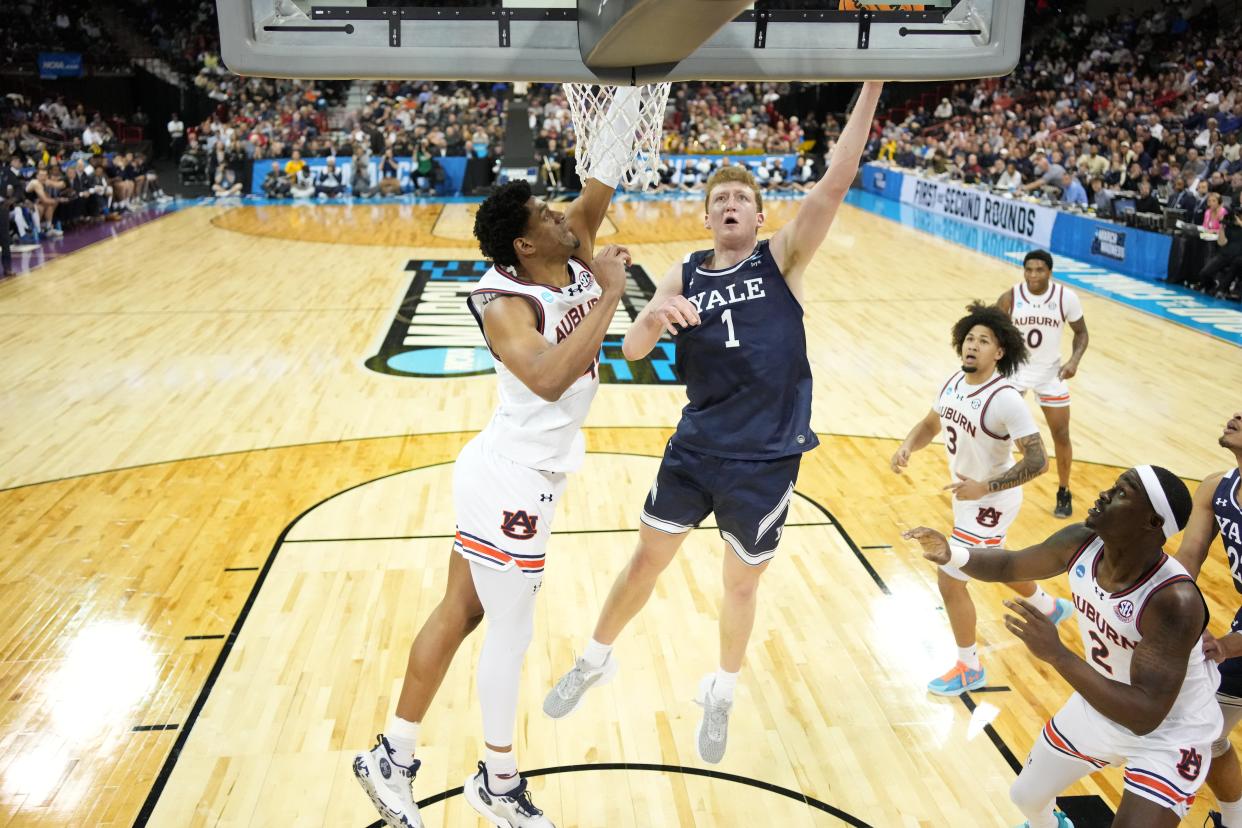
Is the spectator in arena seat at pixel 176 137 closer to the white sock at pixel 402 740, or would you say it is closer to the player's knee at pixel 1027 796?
the white sock at pixel 402 740

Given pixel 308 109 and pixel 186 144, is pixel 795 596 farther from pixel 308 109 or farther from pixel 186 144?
pixel 186 144

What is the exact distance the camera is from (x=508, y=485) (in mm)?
3412

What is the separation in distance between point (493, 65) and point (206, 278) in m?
12.0

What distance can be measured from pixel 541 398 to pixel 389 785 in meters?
1.42

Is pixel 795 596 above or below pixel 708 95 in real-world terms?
below

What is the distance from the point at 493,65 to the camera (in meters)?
3.09

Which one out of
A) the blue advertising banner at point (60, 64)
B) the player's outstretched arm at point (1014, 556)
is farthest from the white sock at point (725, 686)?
the blue advertising banner at point (60, 64)

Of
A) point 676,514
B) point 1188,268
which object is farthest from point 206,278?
point 1188,268

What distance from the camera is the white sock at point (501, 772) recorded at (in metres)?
3.52

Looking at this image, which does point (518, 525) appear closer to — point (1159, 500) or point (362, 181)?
point (1159, 500)

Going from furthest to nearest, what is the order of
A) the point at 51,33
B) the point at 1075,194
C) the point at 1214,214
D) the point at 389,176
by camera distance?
1. the point at 51,33
2. the point at 389,176
3. the point at 1075,194
4. the point at 1214,214

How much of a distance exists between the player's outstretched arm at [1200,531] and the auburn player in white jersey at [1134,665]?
508 millimetres

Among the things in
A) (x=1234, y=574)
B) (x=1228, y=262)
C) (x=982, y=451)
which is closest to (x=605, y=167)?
(x=982, y=451)

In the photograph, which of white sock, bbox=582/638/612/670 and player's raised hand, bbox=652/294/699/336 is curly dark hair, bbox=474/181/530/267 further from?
white sock, bbox=582/638/612/670
